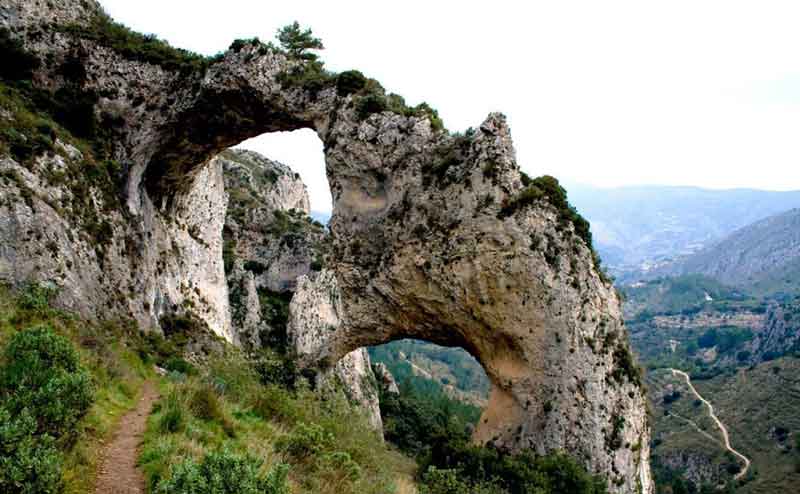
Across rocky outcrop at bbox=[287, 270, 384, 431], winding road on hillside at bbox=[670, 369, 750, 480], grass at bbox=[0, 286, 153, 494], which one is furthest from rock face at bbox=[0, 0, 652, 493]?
winding road on hillside at bbox=[670, 369, 750, 480]

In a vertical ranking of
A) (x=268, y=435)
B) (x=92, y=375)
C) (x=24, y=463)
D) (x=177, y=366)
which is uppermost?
(x=24, y=463)

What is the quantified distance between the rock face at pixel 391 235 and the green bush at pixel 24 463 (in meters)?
13.1

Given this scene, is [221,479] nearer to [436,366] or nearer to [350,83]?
[350,83]

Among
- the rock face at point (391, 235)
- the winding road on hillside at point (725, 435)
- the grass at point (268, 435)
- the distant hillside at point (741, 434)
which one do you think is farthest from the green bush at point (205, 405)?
the winding road on hillside at point (725, 435)

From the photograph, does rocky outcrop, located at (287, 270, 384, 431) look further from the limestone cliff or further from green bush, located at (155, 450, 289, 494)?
green bush, located at (155, 450, 289, 494)

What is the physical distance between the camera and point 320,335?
124 ft

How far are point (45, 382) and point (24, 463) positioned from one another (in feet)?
8.25

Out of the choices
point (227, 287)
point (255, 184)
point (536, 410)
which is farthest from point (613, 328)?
point (255, 184)

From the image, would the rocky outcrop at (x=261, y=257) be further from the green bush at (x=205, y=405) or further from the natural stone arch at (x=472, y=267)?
the green bush at (x=205, y=405)

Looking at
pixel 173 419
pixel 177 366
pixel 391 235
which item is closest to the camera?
pixel 173 419

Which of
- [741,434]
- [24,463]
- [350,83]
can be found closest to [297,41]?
[350,83]

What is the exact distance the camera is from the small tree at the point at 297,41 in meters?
28.2

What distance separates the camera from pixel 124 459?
8945 mm

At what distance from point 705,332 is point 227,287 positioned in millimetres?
173196
